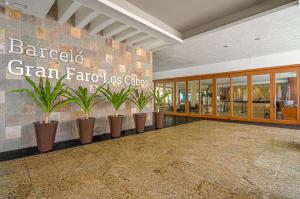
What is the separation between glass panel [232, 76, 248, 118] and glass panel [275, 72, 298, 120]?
46.2 inches

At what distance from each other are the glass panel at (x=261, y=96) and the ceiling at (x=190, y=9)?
14.6ft

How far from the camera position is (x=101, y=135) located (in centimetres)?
407

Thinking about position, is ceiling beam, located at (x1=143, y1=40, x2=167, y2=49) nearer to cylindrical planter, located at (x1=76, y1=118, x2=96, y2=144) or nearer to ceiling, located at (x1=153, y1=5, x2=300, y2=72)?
ceiling, located at (x1=153, y1=5, x2=300, y2=72)

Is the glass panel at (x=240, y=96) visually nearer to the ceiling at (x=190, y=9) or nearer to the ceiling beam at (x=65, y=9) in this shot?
the ceiling at (x=190, y=9)

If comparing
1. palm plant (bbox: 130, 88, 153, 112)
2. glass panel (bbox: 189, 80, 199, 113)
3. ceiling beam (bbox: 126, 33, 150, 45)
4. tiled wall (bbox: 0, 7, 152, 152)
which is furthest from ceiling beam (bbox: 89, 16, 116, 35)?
glass panel (bbox: 189, 80, 199, 113)

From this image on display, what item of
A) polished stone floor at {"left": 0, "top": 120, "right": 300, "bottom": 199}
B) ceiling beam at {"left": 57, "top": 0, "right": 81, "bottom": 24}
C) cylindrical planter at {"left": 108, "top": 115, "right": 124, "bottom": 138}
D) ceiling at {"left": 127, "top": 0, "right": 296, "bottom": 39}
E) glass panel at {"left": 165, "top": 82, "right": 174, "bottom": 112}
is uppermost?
ceiling at {"left": 127, "top": 0, "right": 296, "bottom": 39}

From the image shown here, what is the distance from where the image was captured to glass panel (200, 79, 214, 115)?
819 centimetres

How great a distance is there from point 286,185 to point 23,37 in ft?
16.4

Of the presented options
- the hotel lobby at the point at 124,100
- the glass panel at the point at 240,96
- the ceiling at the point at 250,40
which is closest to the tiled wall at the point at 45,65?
the hotel lobby at the point at 124,100

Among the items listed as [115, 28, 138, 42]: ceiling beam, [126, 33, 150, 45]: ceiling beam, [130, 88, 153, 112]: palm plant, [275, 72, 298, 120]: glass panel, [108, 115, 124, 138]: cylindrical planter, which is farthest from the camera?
[275, 72, 298, 120]: glass panel

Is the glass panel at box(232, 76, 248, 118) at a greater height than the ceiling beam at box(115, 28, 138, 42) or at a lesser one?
lesser

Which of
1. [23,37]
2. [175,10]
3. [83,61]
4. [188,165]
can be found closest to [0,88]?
[23,37]

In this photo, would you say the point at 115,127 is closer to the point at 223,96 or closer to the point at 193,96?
the point at 193,96

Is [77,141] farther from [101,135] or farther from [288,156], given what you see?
[288,156]
